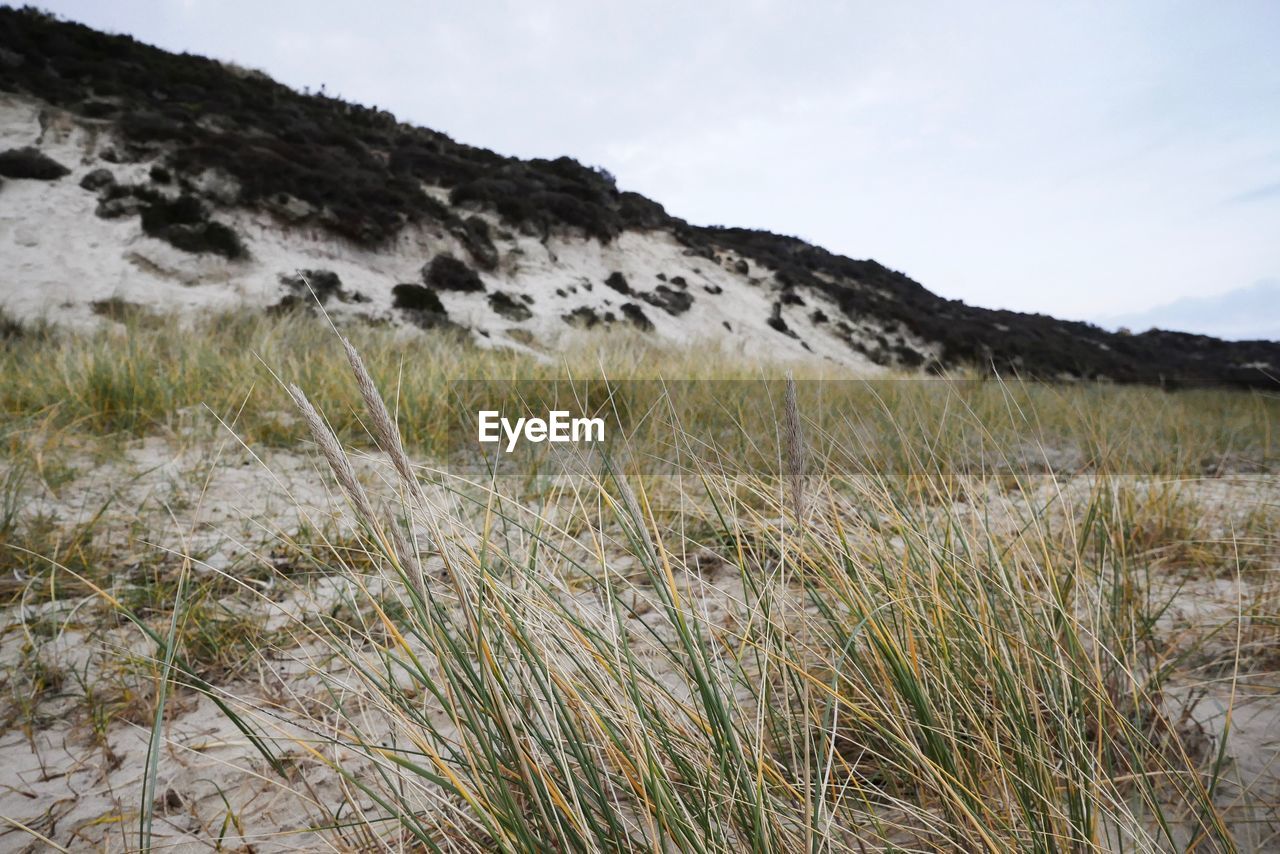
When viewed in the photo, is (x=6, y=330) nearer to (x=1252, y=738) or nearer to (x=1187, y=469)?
(x=1252, y=738)

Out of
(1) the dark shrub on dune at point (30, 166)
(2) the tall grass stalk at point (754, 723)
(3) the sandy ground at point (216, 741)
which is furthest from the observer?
(1) the dark shrub on dune at point (30, 166)

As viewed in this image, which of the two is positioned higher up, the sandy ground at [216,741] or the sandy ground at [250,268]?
the sandy ground at [250,268]

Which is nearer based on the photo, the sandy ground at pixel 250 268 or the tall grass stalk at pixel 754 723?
the tall grass stalk at pixel 754 723

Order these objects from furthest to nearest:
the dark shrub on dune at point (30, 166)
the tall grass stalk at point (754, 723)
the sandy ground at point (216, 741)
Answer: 1. the dark shrub on dune at point (30, 166)
2. the sandy ground at point (216, 741)
3. the tall grass stalk at point (754, 723)

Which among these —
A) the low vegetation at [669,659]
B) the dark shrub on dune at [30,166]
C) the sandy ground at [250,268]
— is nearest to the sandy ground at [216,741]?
the low vegetation at [669,659]

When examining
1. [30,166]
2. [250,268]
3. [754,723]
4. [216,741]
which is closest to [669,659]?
[754,723]

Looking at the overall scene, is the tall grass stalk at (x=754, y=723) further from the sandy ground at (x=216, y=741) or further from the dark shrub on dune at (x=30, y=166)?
the dark shrub on dune at (x=30, y=166)

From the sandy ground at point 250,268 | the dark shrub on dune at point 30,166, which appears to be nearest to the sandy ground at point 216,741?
the sandy ground at point 250,268

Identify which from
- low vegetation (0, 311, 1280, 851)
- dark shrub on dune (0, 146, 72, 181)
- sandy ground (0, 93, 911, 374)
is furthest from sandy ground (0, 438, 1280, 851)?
dark shrub on dune (0, 146, 72, 181)

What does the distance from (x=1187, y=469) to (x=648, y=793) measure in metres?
3.73

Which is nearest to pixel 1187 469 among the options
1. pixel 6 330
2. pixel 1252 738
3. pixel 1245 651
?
pixel 1245 651

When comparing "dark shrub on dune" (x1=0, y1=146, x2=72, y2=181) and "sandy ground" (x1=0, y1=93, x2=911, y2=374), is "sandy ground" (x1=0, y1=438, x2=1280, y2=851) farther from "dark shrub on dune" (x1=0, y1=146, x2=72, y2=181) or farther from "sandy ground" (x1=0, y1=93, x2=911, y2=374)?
"dark shrub on dune" (x1=0, y1=146, x2=72, y2=181)

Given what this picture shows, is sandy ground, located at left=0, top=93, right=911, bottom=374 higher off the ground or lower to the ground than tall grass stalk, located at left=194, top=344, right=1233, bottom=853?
higher

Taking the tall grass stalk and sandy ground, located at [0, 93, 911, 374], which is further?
sandy ground, located at [0, 93, 911, 374]
